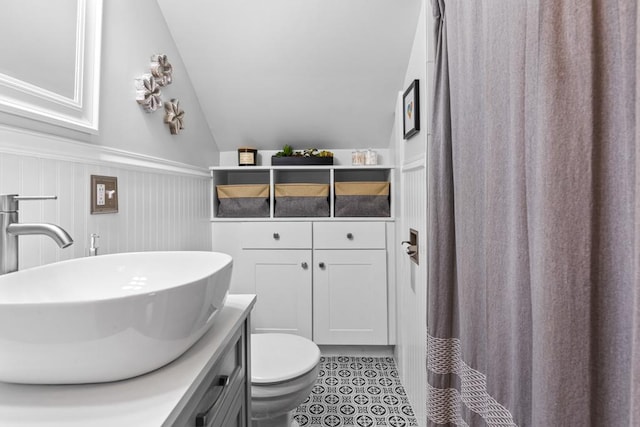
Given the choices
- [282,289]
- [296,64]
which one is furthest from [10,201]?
[282,289]

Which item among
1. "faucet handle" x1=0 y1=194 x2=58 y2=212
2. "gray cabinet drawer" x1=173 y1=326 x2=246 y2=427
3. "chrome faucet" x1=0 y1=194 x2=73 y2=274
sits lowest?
"gray cabinet drawer" x1=173 y1=326 x2=246 y2=427

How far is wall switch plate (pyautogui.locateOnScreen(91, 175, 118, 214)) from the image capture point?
48.5 inches

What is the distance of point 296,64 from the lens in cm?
205

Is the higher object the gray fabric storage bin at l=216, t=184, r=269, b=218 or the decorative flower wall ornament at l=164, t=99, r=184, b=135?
the decorative flower wall ornament at l=164, t=99, r=184, b=135

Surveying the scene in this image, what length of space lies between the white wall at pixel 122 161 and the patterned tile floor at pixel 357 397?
1.13 meters

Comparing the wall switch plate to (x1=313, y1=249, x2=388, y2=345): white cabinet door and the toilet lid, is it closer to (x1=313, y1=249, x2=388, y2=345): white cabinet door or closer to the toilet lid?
the toilet lid

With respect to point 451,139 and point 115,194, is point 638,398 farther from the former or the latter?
point 115,194

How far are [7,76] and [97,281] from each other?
564mm

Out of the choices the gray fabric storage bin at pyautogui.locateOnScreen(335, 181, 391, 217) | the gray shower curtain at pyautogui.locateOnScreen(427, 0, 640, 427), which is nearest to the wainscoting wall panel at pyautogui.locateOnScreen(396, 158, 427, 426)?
the gray fabric storage bin at pyautogui.locateOnScreen(335, 181, 391, 217)

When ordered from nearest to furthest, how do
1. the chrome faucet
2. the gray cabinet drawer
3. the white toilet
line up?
the gray cabinet drawer → the chrome faucet → the white toilet

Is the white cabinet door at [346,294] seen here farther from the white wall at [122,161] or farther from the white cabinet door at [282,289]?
the white wall at [122,161]

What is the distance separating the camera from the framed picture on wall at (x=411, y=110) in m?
1.59

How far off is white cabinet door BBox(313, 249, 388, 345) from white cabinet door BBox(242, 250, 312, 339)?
7 centimetres

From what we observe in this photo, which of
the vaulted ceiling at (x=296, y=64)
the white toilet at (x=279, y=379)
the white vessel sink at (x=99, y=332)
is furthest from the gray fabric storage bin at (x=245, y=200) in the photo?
the white vessel sink at (x=99, y=332)
